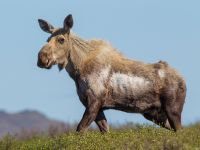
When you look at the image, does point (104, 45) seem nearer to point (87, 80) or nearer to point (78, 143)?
point (87, 80)

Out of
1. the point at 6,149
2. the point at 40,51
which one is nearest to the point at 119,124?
the point at 6,149

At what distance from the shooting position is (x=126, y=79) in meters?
20.2

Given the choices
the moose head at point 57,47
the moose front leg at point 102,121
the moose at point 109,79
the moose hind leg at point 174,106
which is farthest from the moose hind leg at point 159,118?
the moose head at point 57,47

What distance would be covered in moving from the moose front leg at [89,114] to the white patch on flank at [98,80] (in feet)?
0.97

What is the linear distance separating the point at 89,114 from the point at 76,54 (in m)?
1.60

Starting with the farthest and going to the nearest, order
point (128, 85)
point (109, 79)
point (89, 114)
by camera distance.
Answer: point (128, 85), point (109, 79), point (89, 114)

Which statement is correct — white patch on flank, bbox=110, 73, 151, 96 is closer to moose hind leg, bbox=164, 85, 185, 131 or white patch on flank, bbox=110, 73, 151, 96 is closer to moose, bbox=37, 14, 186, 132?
moose, bbox=37, 14, 186, 132

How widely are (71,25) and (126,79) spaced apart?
5.91 ft

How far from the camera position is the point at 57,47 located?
65.7ft

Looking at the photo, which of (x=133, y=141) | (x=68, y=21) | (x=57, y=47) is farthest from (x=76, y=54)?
(x=133, y=141)

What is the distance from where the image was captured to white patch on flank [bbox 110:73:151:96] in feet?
65.6

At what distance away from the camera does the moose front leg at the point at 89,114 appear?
19469 mm

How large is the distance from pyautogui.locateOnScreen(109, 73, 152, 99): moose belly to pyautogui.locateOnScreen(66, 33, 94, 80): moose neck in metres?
0.81

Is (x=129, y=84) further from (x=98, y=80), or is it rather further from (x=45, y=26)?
(x=45, y=26)
